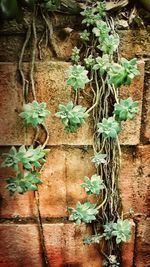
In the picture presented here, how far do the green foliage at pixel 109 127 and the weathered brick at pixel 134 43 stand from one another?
30 centimetres

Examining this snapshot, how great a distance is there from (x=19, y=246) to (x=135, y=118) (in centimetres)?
86

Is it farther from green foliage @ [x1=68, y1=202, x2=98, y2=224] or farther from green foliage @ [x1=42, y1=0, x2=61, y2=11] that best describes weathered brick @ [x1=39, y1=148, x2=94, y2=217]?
green foliage @ [x1=42, y1=0, x2=61, y2=11]

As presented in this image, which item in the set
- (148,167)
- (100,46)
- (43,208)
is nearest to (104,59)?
(100,46)

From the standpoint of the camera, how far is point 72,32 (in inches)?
54.2

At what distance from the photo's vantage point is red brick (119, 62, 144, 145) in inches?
56.1

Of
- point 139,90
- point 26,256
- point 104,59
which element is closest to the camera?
point 104,59

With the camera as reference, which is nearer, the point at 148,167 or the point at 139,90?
the point at 139,90

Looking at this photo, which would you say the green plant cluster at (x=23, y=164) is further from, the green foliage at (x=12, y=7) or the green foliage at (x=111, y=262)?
the green foliage at (x=111, y=262)

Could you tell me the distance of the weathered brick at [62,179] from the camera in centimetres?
153

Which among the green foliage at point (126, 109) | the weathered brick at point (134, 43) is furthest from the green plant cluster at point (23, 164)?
the weathered brick at point (134, 43)

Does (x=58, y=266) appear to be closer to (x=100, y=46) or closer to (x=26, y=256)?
(x=26, y=256)

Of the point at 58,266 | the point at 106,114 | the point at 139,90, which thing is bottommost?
the point at 58,266

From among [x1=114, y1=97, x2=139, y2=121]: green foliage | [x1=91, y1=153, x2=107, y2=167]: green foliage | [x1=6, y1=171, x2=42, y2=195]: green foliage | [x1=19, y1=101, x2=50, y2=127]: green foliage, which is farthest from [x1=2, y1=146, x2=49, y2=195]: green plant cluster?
[x1=114, y1=97, x2=139, y2=121]: green foliage

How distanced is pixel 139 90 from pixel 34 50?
1.57 ft
